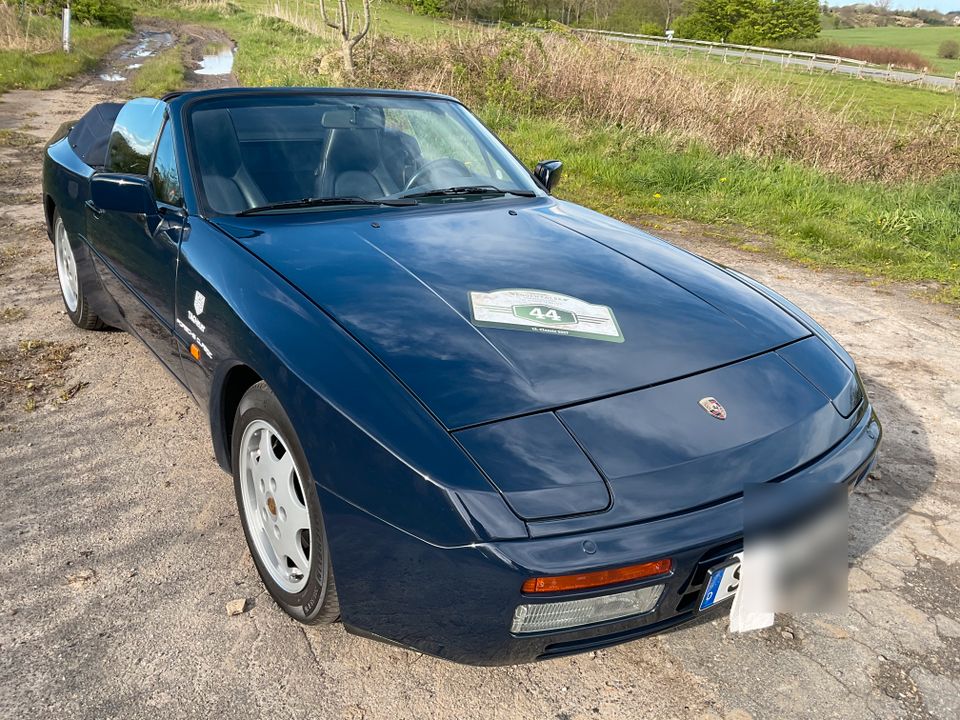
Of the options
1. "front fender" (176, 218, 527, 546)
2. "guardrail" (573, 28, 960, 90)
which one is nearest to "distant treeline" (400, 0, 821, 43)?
"guardrail" (573, 28, 960, 90)

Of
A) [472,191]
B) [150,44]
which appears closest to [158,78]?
[150,44]

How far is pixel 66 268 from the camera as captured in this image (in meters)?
4.05

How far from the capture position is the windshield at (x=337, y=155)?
2.65m

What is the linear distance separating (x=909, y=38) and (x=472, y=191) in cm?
7609

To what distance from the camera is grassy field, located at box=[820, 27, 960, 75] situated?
A: 5324cm

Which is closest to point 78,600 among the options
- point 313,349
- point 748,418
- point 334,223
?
point 313,349

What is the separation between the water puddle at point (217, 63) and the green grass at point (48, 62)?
8.58 feet

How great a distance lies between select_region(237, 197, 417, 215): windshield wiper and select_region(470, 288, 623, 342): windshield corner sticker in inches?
33.3

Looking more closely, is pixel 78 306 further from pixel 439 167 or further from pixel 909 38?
pixel 909 38

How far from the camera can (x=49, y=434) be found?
2.99 metres

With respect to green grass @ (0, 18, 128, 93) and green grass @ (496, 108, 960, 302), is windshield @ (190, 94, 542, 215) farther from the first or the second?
green grass @ (0, 18, 128, 93)

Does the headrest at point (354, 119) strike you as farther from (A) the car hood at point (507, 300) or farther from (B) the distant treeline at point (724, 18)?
(B) the distant treeline at point (724, 18)

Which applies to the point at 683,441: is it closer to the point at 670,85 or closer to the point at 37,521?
the point at 37,521

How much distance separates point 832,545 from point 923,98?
33.8 metres
